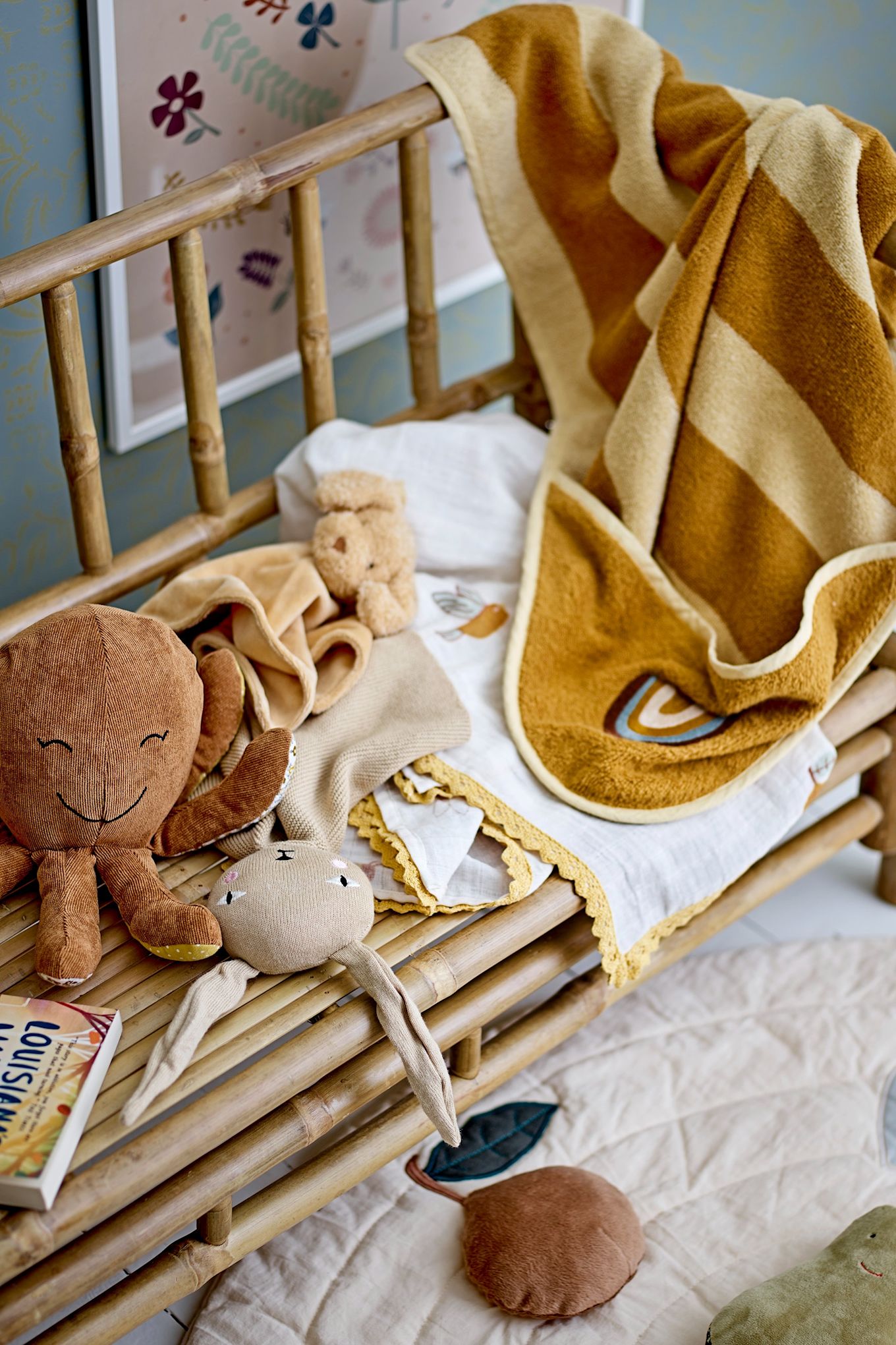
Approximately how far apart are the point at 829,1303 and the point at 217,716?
698 mm

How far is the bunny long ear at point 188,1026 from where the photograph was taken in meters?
0.91

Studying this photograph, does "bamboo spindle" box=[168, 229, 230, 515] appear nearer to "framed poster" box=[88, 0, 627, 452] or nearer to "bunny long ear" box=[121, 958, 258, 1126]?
"framed poster" box=[88, 0, 627, 452]

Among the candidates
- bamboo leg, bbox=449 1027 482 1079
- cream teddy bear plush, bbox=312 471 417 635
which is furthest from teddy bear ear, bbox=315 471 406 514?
bamboo leg, bbox=449 1027 482 1079

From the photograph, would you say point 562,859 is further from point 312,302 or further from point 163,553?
point 312,302

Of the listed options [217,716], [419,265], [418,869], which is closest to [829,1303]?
[418,869]

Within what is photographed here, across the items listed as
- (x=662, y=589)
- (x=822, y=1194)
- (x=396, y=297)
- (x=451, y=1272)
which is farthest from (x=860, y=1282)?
(x=396, y=297)

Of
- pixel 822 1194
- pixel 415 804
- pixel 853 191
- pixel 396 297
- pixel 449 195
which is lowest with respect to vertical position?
pixel 822 1194

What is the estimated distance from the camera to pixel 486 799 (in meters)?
1.16

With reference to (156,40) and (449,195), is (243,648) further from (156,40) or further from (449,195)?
(449,195)

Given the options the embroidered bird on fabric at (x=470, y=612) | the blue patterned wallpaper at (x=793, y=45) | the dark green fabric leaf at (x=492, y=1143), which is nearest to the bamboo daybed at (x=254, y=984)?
the dark green fabric leaf at (x=492, y=1143)

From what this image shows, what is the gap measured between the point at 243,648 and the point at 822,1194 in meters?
0.75

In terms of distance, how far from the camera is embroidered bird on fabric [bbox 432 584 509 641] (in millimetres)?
1338

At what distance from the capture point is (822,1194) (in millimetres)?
1236

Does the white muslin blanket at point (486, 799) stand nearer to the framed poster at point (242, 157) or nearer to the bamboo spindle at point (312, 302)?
the bamboo spindle at point (312, 302)
